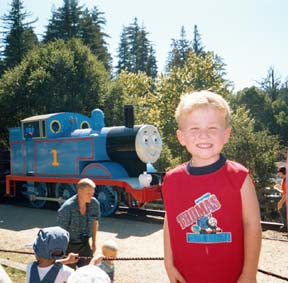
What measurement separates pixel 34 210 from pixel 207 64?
704 inches

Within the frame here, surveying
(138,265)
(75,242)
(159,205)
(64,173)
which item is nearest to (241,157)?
(159,205)

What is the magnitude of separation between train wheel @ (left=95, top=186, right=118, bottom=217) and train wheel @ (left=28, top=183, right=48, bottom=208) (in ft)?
8.09

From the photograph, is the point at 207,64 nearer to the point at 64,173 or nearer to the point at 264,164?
the point at 264,164

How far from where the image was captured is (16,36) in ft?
119

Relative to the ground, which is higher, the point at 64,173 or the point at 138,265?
the point at 64,173

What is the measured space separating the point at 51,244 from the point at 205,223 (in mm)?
1480

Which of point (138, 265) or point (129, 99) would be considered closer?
point (138, 265)

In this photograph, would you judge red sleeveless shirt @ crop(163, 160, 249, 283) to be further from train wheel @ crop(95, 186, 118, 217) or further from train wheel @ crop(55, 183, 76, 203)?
train wheel @ crop(55, 183, 76, 203)

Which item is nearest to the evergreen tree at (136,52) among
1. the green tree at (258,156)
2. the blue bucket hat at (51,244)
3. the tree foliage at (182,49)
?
the tree foliage at (182,49)

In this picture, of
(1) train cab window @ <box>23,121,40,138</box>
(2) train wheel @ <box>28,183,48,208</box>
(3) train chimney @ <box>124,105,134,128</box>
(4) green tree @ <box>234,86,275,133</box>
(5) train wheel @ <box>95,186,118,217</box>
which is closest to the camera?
(5) train wheel @ <box>95,186,118,217</box>

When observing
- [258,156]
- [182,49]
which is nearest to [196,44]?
[182,49]

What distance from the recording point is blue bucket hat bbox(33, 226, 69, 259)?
290cm

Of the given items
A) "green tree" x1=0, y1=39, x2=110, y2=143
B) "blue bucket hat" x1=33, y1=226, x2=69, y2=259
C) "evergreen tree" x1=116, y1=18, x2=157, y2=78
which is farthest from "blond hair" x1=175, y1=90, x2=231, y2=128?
"evergreen tree" x1=116, y1=18, x2=157, y2=78

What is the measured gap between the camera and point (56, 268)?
2914 mm
